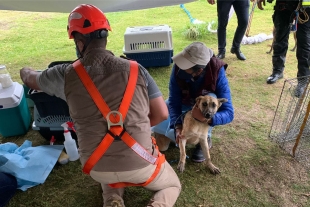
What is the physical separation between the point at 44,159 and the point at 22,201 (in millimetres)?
461

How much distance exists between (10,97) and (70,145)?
36.5 inches

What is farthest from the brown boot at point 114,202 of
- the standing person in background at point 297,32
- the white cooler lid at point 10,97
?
the standing person in background at point 297,32

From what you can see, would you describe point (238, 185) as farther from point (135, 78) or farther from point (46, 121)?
point (46, 121)

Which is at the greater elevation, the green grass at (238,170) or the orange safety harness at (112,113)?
→ the orange safety harness at (112,113)

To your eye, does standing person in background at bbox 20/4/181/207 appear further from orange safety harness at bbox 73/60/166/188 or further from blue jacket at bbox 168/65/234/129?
blue jacket at bbox 168/65/234/129

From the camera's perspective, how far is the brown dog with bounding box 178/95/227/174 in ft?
7.87

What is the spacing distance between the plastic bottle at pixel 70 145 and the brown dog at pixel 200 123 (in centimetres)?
113

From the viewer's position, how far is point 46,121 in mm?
3115

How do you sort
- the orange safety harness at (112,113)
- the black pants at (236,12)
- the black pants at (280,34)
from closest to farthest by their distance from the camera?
1. the orange safety harness at (112,113)
2. the black pants at (280,34)
3. the black pants at (236,12)

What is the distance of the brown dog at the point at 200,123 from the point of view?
7.87 feet

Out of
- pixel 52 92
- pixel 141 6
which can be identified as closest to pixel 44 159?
pixel 52 92

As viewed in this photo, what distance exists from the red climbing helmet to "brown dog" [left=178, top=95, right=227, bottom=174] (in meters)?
1.07

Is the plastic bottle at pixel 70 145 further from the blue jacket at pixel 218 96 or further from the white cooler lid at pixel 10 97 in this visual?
the blue jacket at pixel 218 96

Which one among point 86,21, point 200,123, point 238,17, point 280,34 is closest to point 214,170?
point 200,123
